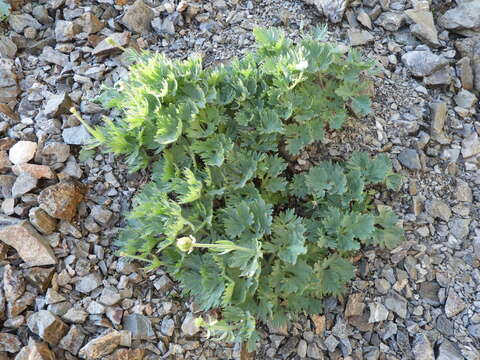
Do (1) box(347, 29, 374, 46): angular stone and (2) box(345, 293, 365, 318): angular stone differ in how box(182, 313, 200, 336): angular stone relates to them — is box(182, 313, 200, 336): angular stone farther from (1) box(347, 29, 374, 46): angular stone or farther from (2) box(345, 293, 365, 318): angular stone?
(1) box(347, 29, 374, 46): angular stone

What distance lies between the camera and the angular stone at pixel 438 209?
2815mm

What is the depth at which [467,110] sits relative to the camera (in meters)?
3.12

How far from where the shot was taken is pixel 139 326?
2438 millimetres

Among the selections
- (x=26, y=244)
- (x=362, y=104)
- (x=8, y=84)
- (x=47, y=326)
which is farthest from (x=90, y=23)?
(x=47, y=326)

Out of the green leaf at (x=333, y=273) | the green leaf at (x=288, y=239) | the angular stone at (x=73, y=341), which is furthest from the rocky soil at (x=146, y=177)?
the green leaf at (x=288, y=239)

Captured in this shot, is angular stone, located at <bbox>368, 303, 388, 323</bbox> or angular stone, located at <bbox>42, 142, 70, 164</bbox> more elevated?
angular stone, located at <bbox>42, 142, 70, 164</bbox>

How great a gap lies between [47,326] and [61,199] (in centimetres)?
61

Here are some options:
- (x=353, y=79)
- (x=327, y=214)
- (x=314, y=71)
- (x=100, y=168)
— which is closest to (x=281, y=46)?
(x=314, y=71)

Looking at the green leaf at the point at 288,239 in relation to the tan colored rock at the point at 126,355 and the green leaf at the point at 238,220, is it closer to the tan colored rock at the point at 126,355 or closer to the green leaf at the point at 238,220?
the green leaf at the point at 238,220

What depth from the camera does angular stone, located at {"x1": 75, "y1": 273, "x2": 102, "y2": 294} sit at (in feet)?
8.21

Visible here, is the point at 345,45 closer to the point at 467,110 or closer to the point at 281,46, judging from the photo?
the point at 281,46

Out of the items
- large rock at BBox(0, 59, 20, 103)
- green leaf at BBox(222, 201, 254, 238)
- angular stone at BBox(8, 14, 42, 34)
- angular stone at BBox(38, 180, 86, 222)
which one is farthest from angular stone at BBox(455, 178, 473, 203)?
angular stone at BBox(8, 14, 42, 34)

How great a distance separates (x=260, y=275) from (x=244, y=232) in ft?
0.68

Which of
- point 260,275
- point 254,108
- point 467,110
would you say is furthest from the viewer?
point 467,110
